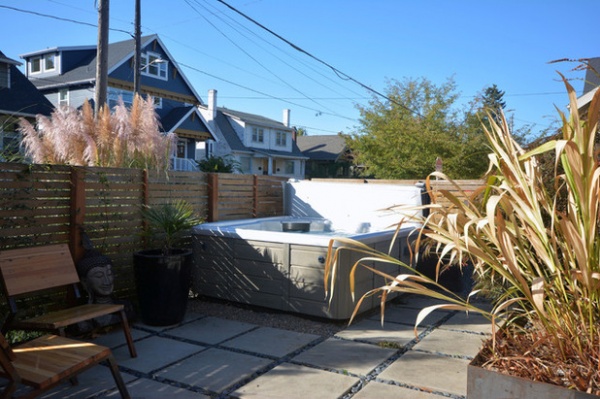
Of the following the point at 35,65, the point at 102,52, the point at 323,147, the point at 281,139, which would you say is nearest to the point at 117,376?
the point at 102,52

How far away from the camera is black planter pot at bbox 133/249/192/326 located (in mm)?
3850

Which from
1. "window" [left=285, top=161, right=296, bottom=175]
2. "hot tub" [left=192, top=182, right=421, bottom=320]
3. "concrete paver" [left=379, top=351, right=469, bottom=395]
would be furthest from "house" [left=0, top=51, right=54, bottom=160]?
"window" [left=285, top=161, right=296, bottom=175]

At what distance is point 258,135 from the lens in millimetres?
25578

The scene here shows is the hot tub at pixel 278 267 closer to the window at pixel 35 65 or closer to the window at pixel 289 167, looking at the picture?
the window at pixel 35 65

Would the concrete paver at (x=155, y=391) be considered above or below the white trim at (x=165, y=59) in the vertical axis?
below

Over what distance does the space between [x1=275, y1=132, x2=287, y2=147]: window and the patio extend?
23011mm

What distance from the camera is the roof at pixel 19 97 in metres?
13.4

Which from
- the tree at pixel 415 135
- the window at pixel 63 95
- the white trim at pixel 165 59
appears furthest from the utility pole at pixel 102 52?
the window at pixel 63 95

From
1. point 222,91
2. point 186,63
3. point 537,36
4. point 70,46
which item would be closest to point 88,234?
point 537,36

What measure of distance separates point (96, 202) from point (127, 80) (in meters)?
15.8

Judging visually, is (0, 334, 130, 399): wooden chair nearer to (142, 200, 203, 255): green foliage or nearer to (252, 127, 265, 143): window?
(142, 200, 203, 255): green foliage

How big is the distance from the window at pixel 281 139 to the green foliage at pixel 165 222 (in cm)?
2246

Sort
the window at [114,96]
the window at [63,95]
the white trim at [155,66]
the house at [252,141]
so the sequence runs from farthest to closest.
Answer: the house at [252,141], the white trim at [155,66], the window at [63,95], the window at [114,96]

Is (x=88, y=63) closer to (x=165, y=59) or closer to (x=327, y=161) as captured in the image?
(x=165, y=59)
